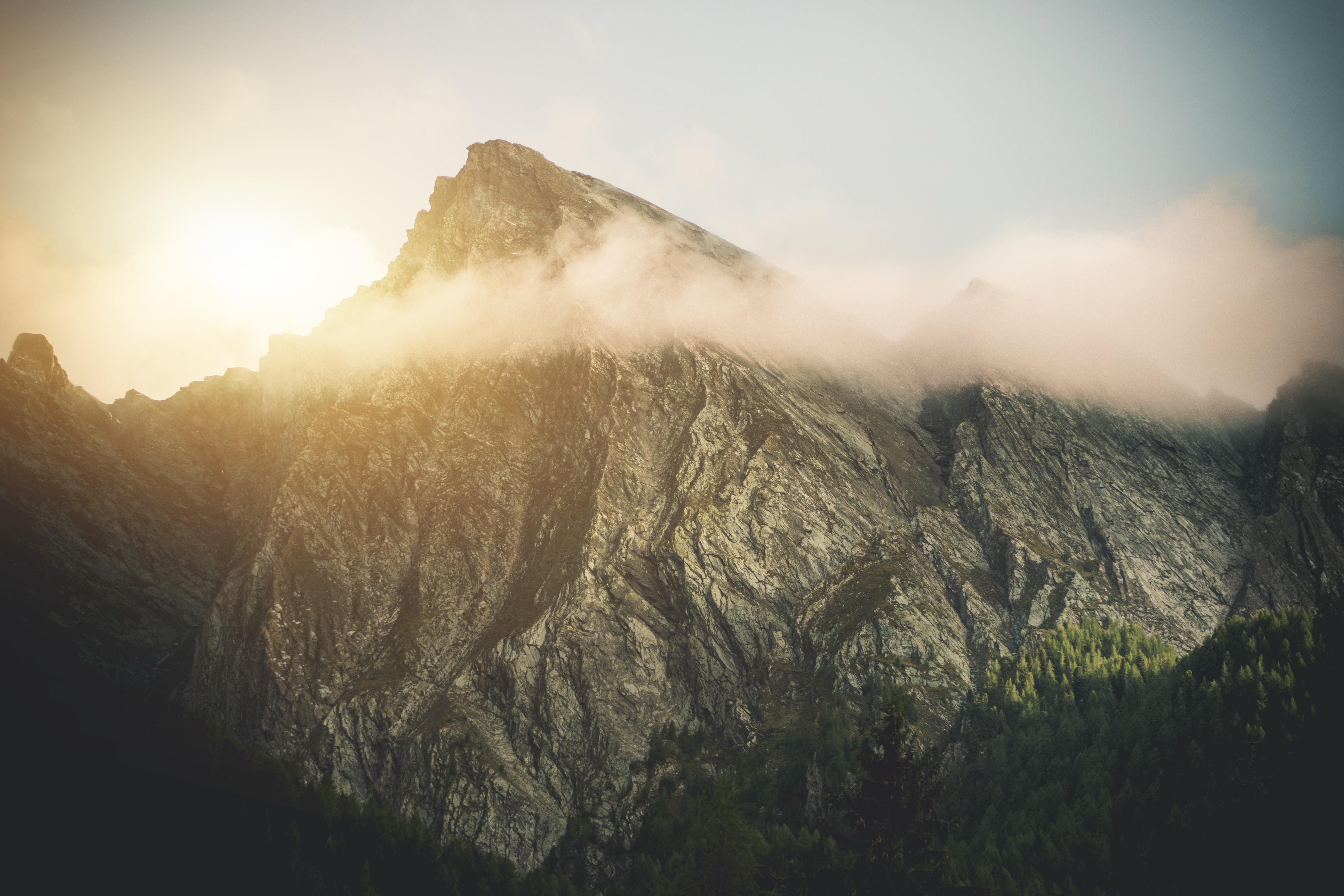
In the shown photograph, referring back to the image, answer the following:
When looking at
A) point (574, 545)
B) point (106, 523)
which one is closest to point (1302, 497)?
point (574, 545)

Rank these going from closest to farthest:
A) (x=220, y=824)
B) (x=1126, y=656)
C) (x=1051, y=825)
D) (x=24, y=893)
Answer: (x=24, y=893) < (x=220, y=824) < (x=1051, y=825) < (x=1126, y=656)

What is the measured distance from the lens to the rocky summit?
129m

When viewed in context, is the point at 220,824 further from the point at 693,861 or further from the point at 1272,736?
the point at 1272,736

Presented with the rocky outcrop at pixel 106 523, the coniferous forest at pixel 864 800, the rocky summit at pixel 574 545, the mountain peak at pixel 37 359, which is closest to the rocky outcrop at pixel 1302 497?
the rocky summit at pixel 574 545

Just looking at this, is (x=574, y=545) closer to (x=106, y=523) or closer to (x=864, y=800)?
(x=864, y=800)

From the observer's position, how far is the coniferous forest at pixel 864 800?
7200 centimetres

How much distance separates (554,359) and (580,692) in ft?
257

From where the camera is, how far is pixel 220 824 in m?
86.3

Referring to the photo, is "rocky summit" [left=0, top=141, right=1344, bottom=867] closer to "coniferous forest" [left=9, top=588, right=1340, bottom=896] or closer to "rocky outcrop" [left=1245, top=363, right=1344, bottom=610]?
Answer: "rocky outcrop" [left=1245, top=363, right=1344, bottom=610]

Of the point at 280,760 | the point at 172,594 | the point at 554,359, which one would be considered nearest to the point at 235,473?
the point at 172,594

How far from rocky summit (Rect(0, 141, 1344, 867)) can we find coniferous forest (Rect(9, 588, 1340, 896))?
7.35 metres

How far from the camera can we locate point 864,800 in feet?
147

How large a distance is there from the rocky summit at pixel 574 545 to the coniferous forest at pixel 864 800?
289 inches

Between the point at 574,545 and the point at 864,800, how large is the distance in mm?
103018
